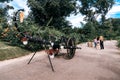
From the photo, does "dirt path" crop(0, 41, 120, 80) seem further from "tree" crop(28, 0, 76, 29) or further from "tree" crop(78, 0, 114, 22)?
"tree" crop(78, 0, 114, 22)

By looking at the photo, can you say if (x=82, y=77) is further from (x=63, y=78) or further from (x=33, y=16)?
(x=33, y=16)

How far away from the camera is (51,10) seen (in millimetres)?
32188

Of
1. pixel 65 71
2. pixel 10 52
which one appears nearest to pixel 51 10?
pixel 10 52

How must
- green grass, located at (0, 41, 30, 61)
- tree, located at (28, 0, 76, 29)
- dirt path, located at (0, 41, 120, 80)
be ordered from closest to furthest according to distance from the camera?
dirt path, located at (0, 41, 120, 80) → green grass, located at (0, 41, 30, 61) → tree, located at (28, 0, 76, 29)

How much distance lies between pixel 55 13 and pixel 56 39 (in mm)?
17805

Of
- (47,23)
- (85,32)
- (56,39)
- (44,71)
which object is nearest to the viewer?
(44,71)

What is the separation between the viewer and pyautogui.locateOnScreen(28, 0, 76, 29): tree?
31.2 metres

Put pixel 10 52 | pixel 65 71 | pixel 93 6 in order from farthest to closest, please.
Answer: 1. pixel 93 6
2. pixel 10 52
3. pixel 65 71

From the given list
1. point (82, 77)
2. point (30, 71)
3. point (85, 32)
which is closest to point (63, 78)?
point (82, 77)

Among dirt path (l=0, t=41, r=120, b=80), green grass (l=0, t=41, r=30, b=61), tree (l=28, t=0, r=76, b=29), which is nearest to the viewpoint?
dirt path (l=0, t=41, r=120, b=80)

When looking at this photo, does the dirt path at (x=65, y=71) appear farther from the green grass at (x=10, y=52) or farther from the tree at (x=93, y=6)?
the tree at (x=93, y=6)

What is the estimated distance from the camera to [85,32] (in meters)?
43.0

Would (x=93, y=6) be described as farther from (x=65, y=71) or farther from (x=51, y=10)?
(x=65, y=71)

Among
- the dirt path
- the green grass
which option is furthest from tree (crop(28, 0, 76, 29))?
the dirt path
